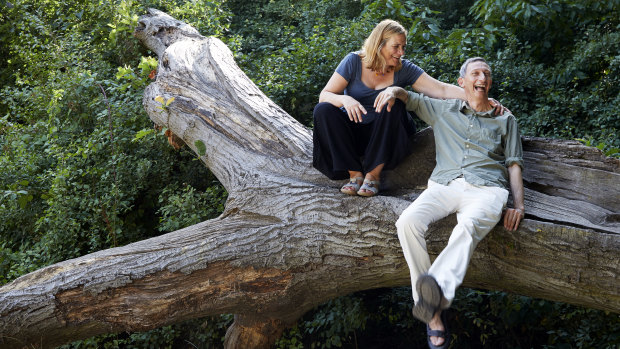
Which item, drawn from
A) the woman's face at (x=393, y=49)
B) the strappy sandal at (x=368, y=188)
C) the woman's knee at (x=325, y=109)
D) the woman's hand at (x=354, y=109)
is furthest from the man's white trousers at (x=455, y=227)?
the woman's face at (x=393, y=49)

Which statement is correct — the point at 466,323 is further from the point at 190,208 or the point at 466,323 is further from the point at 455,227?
the point at 190,208

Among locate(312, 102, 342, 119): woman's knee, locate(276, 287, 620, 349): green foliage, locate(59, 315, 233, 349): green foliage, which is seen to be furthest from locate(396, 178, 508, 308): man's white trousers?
locate(59, 315, 233, 349): green foliage

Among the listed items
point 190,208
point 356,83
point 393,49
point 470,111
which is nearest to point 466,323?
point 470,111

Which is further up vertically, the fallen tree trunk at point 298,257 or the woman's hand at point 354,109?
the woman's hand at point 354,109

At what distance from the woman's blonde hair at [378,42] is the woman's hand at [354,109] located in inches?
14.0

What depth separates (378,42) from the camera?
4.01 m

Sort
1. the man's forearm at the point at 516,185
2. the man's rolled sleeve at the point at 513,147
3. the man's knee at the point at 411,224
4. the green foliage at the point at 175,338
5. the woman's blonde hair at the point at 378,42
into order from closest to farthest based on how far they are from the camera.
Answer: the man's knee at the point at 411,224 → the man's forearm at the point at 516,185 → the man's rolled sleeve at the point at 513,147 → the woman's blonde hair at the point at 378,42 → the green foliage at the point at 175,338

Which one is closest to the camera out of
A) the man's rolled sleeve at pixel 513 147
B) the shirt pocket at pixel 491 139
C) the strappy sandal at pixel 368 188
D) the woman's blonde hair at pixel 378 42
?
the man's rolled sleeve at pixel 513 147

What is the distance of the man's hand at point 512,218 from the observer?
3326 mm

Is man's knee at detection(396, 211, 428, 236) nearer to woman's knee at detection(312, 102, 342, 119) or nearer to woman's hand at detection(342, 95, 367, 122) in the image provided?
woman's hand at detection(342, 95, 367, 122)

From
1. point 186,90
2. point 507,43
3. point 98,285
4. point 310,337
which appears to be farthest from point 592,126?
point 98,285

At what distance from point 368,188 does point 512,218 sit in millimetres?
911

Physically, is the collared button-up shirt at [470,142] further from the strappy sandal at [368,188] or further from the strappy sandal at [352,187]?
the strappy sandal at [352,187]

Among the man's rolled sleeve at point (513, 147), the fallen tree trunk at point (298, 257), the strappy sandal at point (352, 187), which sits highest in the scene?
the man's rolled sleeve at point (513, 147)
